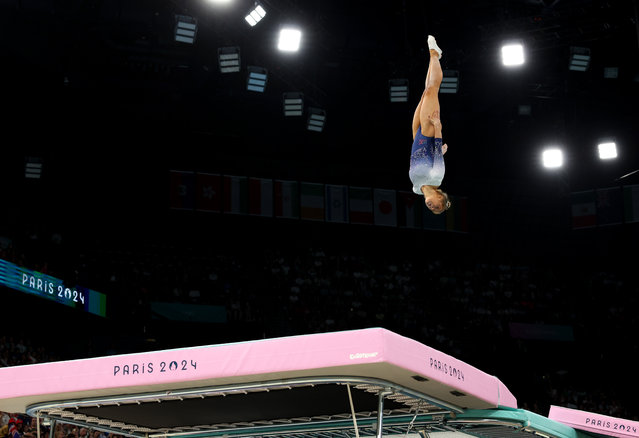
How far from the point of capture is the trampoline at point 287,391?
16.3ft

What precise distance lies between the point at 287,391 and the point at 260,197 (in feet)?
64.2

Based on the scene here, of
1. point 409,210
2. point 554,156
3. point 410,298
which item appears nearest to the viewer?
point 554,156

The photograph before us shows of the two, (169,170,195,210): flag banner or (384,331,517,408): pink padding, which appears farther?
(169,170,195,210): flag banner

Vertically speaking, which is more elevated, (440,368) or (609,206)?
(609,206)

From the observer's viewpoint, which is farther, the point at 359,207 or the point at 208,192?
the point at 359,207

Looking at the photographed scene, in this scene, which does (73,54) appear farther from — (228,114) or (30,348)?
(30,348)

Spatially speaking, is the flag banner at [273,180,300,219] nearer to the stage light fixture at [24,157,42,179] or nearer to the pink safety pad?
the stage light fixture at [24,157,42,179]

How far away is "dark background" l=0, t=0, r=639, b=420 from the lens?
1858 centimetres

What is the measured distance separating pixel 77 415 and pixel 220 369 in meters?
1.87

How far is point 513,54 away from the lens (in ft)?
58.0

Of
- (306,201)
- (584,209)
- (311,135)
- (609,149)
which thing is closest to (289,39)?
(311,135)

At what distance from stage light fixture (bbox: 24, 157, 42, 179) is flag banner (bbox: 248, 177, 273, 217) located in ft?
20.6

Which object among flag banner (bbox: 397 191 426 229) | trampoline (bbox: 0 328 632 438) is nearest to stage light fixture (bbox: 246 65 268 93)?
flag banner (bbox: 397 191 426 229)

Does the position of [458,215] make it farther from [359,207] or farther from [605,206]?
[605,206]
